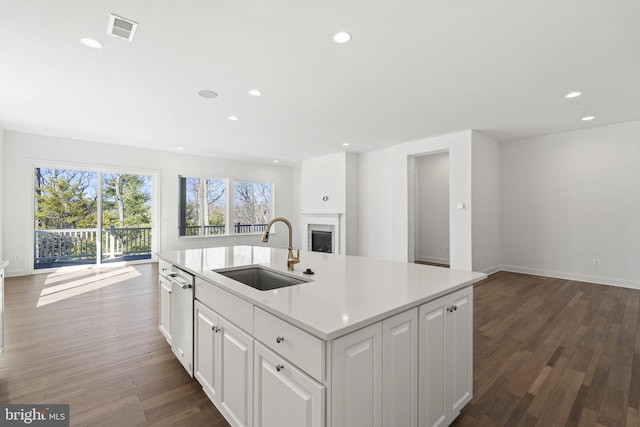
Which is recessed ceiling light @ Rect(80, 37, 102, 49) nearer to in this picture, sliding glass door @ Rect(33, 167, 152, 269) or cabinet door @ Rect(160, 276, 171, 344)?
cabinet door @ Rect(160, 276, 171, 344)

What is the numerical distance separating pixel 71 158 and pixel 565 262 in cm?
987

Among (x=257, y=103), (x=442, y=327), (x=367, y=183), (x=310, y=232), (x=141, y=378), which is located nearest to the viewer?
(x=442, y=327)

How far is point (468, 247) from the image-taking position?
5074 millimetres

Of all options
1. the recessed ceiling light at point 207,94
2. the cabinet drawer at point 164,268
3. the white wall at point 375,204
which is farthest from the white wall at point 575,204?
the cabinet drawer at point 164,268

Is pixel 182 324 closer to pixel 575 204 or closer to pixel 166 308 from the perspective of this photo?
pixel 166 308

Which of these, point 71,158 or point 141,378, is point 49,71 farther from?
point 71,158

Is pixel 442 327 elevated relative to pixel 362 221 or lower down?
lower down

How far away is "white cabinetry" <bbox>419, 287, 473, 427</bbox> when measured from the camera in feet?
4.59

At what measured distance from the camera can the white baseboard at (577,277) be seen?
15.4 feet

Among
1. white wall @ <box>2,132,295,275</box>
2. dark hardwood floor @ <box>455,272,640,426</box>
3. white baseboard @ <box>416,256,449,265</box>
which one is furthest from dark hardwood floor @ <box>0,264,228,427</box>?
white baseboard @ <box>416,256,449,265</box>

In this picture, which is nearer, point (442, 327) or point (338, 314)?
point (338, 314)

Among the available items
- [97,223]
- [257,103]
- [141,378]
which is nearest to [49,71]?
[257,103]

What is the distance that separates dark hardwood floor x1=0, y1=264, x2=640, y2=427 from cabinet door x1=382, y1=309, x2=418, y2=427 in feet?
2.26

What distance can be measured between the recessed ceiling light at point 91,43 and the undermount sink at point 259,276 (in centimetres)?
228
